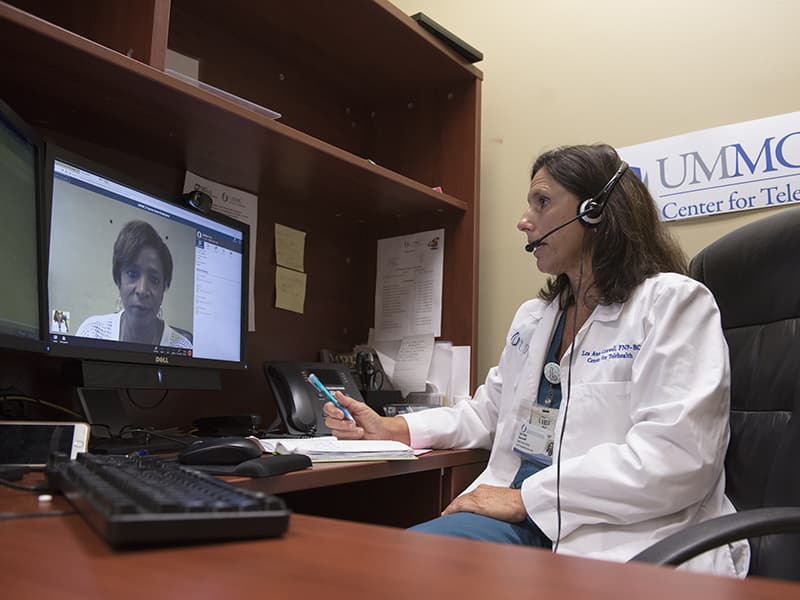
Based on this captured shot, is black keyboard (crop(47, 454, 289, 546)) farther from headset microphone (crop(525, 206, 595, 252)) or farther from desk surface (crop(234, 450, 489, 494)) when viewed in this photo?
headset microphone (crop(525, 206, 595, 252))

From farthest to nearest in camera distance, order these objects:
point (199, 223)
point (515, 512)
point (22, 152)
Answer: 1. point (199, 223)
2. point (515, 512)
3. point (22, 152)

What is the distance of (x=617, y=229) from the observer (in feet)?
4.50

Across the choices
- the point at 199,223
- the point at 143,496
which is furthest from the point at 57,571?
the point at 199,223

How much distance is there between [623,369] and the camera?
1215 millimetres

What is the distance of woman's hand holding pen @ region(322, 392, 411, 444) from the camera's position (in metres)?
1.40

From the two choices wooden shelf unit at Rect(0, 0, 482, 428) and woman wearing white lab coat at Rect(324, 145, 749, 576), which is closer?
woman wearing white lab coat at Rect(324, 145, 749, 576)

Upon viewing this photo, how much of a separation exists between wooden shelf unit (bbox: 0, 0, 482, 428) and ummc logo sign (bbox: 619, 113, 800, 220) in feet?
1.57

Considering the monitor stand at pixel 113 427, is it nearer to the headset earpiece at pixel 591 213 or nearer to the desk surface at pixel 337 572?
the desk surface at pixel 337 572

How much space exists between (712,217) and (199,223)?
1.20 meters

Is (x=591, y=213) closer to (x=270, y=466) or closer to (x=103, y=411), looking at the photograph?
(x=270, y=466)

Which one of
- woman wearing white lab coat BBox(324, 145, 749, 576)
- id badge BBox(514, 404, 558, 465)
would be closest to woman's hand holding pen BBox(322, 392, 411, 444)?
woman wearing white lab coat BBox(324, 145, 749, 576)

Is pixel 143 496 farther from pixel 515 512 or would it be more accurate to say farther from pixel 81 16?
pixel 81 16

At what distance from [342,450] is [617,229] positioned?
28.2 inches

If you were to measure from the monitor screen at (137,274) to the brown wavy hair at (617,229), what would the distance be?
29.6 inches
